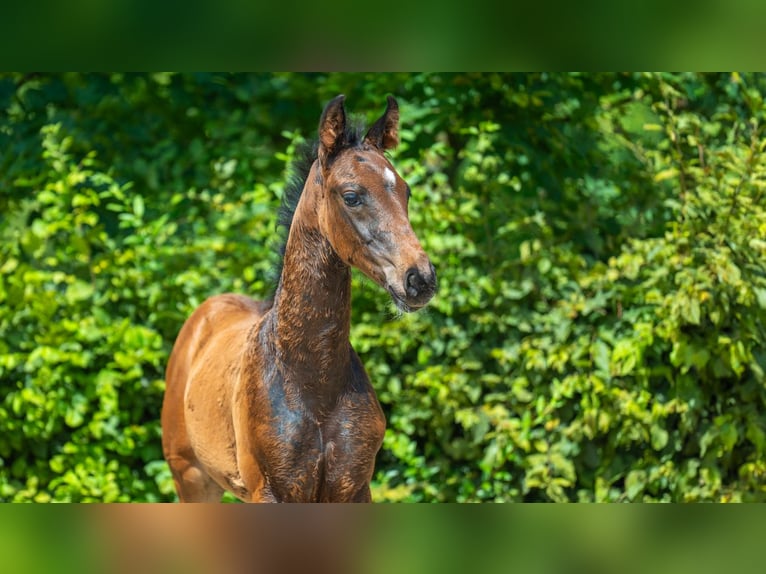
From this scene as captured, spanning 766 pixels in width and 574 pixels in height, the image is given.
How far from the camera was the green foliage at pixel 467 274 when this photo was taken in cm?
471

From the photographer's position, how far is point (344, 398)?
203 centimetres

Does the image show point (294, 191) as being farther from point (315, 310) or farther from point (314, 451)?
point (314, 451)

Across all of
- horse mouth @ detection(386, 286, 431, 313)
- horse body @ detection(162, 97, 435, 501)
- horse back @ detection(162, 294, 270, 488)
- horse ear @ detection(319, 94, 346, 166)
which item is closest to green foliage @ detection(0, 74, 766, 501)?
horse back @ detection(162, 294, 270, 488)

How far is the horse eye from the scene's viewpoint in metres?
1.87

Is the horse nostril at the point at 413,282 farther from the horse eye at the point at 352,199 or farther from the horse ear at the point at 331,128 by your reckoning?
the horse ear at the point at 331,128

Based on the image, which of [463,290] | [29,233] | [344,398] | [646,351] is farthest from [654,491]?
[29,233]

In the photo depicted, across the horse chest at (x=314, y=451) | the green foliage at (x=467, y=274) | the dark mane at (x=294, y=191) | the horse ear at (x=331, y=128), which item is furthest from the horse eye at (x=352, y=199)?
the green foliage at (x=467, y=274)

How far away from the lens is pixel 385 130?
6.72 feet

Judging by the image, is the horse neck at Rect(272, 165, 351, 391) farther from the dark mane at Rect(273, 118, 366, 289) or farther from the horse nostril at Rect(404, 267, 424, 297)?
the horse nostril at Rect(404, 267, 424, 297)

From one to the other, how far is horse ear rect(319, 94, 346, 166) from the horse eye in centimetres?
13

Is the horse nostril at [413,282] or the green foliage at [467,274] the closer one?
the horse nostril at [413,282]

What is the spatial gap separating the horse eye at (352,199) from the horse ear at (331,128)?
5.0 inches

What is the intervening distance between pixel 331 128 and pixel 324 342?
45 cm

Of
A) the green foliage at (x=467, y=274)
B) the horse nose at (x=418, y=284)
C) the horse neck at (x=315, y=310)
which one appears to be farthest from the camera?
the green foliage at (x=467, y=274)
